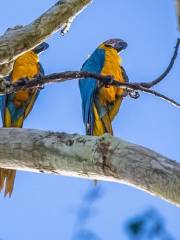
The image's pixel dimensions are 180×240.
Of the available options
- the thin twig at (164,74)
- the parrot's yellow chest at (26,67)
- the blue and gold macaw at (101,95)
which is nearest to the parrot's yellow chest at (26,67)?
the parrot's yellow chest at (26,67)

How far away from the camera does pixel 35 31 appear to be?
309 centimetres

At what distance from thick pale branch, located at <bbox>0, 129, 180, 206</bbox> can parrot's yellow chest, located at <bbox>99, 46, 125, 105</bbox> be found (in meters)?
2.83

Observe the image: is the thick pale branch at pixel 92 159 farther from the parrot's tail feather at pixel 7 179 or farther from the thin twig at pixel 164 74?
the parrot's tail feather at pixel 7 179

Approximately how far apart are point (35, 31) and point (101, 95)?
275cm

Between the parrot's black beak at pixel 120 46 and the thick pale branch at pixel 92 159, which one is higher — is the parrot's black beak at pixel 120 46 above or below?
above

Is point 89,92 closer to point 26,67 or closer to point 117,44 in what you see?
point 26,67

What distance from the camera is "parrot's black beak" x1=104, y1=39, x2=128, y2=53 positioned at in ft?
22.5

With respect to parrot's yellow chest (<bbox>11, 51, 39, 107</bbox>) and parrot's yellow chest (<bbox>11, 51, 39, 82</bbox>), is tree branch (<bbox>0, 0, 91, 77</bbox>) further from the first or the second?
parrot's yellow chest (<bbox>11, 51, 39, 82</bbox>)

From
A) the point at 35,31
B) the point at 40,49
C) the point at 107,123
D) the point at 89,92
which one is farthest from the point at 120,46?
the point at 35,31

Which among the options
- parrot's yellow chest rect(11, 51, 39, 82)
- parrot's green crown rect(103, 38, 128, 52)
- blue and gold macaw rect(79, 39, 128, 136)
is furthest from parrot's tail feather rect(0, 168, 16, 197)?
parrot's green crown rect(103, 38, 128, 52)

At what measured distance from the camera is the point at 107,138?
2.49 m

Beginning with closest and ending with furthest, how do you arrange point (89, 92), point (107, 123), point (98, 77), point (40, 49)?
point (98, 77) < point (107, 123) < point (89, 92) < point (40, 49)

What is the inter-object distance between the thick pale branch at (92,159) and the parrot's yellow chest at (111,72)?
111 inches

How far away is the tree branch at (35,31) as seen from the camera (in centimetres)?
302
